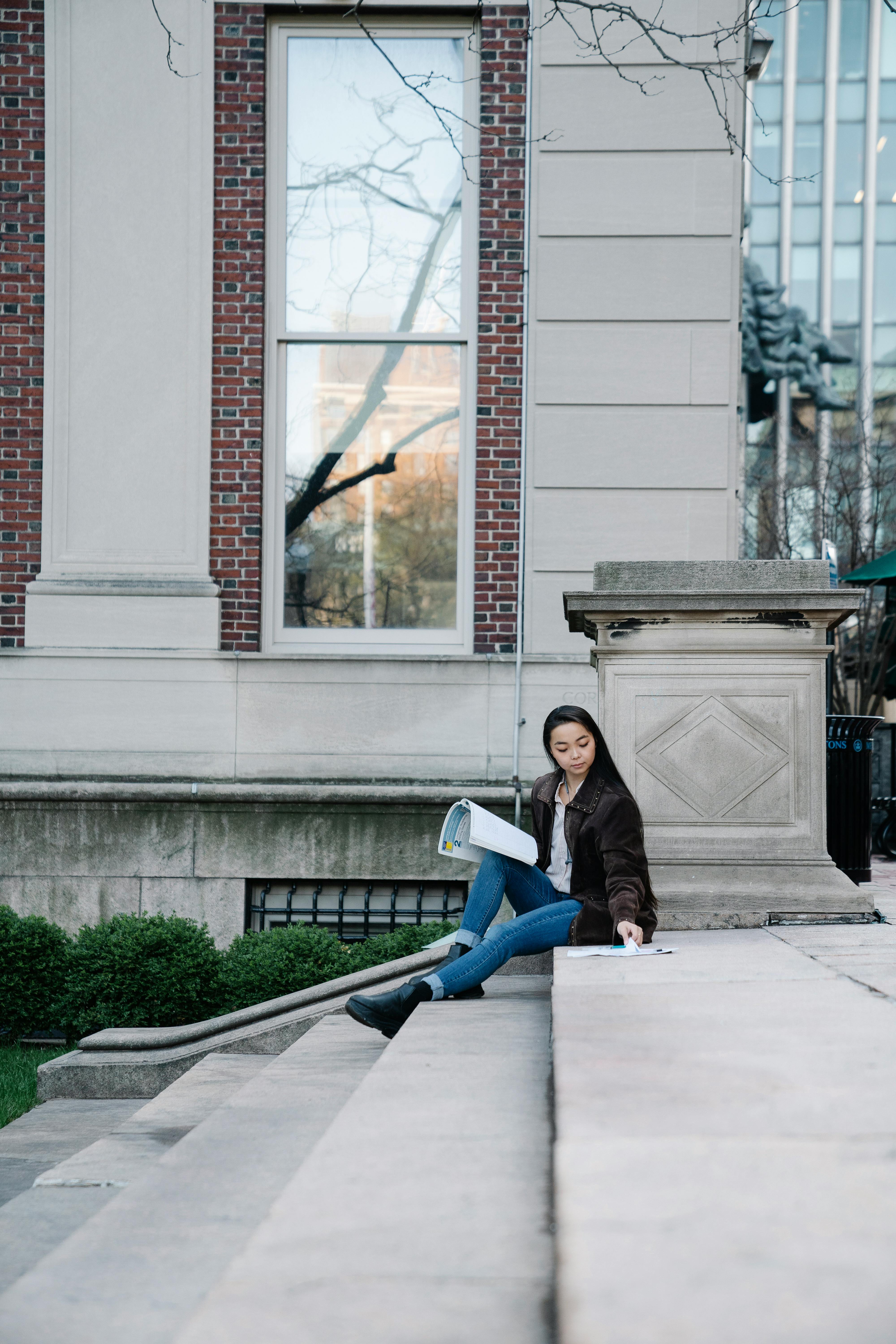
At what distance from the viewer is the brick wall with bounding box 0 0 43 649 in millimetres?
8250

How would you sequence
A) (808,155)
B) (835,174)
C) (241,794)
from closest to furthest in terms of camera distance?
1. (241,794)
2. (835,174)
3. (808,155)

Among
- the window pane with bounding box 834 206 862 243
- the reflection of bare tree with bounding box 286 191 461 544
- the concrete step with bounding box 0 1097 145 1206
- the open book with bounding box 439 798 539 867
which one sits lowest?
the concrete step with bounding box 0 1097 145 1206

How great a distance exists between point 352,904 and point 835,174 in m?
62.7

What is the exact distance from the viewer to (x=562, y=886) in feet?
15.9

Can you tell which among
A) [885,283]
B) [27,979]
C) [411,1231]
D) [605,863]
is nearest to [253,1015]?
[27,979]

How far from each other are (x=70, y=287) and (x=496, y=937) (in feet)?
20.1

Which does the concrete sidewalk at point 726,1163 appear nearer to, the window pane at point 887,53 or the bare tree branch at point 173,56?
the bare tree branch at point 173,56

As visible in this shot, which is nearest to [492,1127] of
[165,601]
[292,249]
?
[165,601]

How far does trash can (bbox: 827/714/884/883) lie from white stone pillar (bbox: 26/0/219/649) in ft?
14.3

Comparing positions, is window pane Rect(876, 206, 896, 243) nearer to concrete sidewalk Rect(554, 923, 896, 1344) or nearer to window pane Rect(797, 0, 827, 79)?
window pane Rect(797, 0, 827, 79)

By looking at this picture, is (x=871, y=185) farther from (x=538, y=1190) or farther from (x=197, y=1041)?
(x=538, y=1190)

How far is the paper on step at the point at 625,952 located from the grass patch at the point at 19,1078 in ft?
8.86

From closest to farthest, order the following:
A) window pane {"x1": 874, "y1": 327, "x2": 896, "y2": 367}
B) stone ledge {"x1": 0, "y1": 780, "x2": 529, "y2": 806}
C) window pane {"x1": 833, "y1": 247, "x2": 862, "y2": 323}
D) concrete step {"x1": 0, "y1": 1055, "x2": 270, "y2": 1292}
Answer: concrete step {"x1": 0, "y1": 1055, "x2": 270, "y2": 1292}, stone ledge {"x1": 0, "y1": 780, "x2": 529, "y2": 806}, window pane {"x1": 874, "y1": 327, "x2": 896, "y2": 367}, window pane {"x1": 833, "y1": 247, "x2": 862, "y2": 323}

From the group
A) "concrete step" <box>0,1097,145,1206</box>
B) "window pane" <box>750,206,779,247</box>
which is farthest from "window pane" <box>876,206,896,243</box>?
"concrete step" <box>0,1097,145,1206</box>
